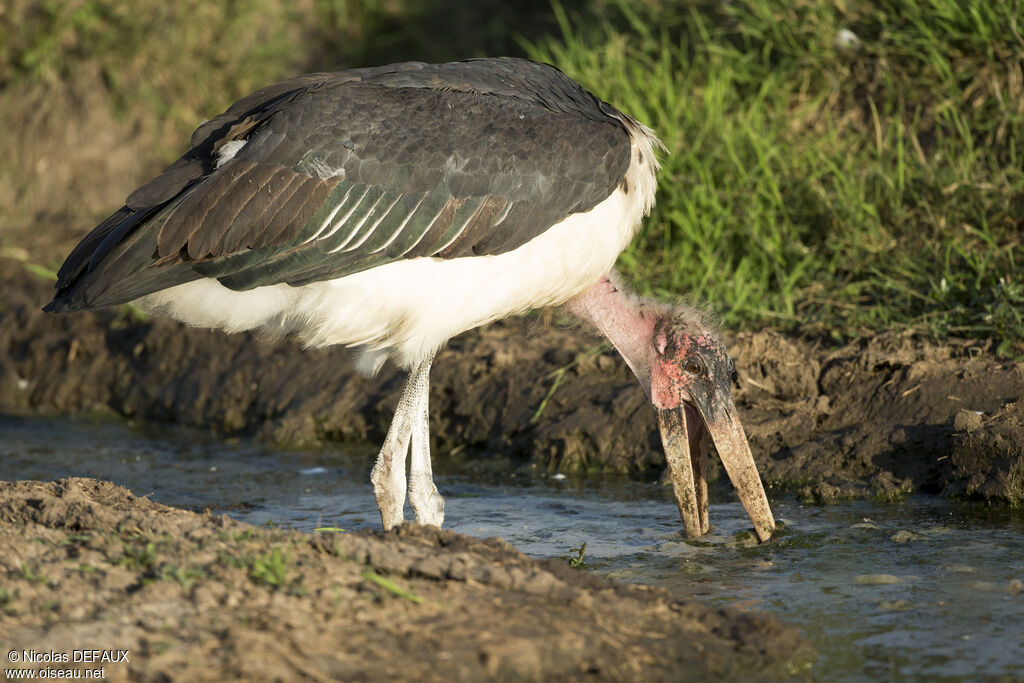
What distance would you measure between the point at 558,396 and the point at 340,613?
2.94 meters

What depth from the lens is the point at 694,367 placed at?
193 inches

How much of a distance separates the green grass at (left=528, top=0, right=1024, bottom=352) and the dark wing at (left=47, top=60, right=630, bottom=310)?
1.99m

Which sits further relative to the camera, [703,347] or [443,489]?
[443,489]

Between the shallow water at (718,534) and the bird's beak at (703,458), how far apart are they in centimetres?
12

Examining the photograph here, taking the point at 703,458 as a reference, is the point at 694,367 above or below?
above

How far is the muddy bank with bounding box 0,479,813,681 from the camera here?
10.0ft

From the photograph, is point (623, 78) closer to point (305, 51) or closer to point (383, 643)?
point (305, 51)

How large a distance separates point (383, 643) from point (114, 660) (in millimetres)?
619

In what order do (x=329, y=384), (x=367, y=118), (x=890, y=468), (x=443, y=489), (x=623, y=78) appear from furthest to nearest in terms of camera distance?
(x=623, y=78) → (x=329, y=384) → (x=443, y=489) → (x=890, y=468) → (x=367, y=118)

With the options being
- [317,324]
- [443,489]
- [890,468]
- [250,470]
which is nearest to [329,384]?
Answer: [250,470]

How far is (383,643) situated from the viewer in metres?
3.12

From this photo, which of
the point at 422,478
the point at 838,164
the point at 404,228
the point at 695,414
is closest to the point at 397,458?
the point at 422,478

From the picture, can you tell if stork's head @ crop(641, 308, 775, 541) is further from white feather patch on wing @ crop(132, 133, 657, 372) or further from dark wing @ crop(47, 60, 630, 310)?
dark wing @ crop(47, 60, 630, 310)

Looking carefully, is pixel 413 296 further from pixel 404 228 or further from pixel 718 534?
pixel 718 534
